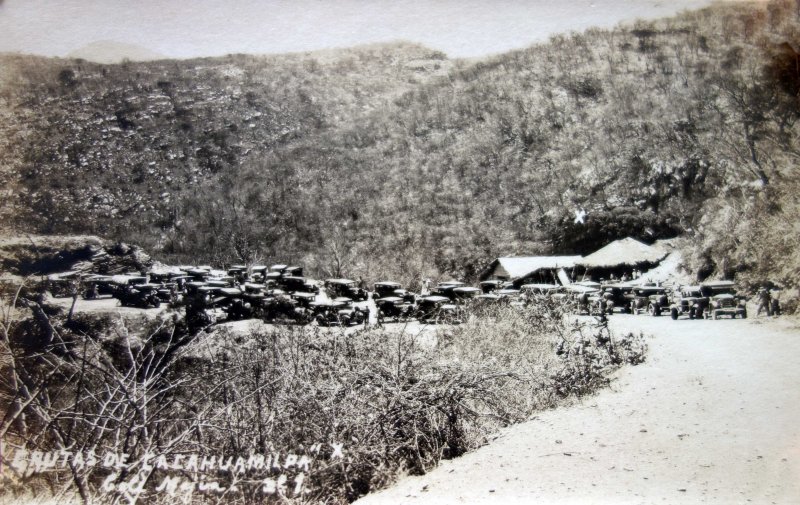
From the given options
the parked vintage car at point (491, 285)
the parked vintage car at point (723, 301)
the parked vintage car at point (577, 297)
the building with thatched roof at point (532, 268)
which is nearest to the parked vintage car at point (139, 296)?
the parked vintage car at point (491, 285)

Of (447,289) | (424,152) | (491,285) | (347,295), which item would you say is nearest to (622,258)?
(491,285)

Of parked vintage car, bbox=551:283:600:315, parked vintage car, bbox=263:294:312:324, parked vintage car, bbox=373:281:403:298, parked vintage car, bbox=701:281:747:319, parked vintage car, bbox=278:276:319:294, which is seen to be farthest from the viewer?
parked vintage car, bbox=278:276:319:294

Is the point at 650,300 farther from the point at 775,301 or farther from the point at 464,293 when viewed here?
the point at 464,293

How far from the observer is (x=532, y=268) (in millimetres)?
6047

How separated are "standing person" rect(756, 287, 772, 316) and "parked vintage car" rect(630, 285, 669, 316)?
3.40 feet

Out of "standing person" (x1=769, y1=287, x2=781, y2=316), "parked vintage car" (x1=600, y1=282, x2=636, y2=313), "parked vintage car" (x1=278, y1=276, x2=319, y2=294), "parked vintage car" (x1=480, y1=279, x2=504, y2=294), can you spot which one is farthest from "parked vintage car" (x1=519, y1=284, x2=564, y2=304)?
"parked vintage car" (x1=278, y1=276, x2=319, y2=294)

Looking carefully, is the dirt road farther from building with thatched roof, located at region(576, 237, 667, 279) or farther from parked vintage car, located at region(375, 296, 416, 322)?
parked vintage car, located at region(375, 296, 416, 322)

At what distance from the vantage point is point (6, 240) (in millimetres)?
3729

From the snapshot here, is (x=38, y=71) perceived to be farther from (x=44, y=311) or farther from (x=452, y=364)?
(x=452, y=364)

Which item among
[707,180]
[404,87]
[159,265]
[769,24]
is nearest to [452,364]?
[707,180]

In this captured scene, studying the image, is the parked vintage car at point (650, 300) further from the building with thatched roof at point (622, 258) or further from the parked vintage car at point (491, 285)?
the parked vintage car at point (491, 285)

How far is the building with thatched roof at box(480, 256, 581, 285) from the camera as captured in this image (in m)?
5.92

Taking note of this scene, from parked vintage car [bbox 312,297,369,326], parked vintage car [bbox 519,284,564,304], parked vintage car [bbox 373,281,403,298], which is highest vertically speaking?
parked vintage car [bbox 519,284,564,304]

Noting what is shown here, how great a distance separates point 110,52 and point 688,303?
19.4 feet
